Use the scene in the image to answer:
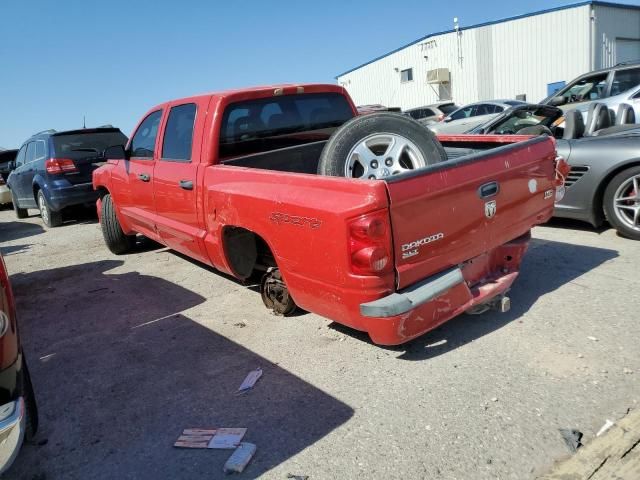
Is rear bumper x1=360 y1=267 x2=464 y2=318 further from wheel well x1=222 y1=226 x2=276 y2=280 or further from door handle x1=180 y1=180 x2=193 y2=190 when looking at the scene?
door handle x1=180 y1=180 x2=193 y2=190

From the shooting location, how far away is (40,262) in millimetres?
7105

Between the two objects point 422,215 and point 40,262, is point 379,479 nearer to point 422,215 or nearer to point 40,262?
point 422,215

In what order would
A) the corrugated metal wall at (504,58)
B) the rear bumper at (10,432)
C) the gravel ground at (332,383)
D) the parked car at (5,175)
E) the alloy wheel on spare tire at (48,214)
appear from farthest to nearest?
1. the corrugated metal wall at (504,58)
2. the parked car at (5,175)
3. the alloy wheel on spare tire at (48,214)
4. the gravel ground at (332,383)
5. the rear bumper at (10,432)

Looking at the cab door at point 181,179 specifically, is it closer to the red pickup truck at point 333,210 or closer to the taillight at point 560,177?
the red pickup truck at point 333,210

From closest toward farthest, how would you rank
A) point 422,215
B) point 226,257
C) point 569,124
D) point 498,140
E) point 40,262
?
1. point 422,215
2. point 226,257
3. point 498,140
4. point 569,124
5. point 40,262

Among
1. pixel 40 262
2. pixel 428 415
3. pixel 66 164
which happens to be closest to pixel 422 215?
pixel 428 415

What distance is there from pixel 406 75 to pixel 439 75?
3789mm

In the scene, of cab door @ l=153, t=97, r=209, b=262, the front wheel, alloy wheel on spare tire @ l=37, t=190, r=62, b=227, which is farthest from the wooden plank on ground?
alloy wheel on spare tire @ l=37, t=190, r=62, b=227

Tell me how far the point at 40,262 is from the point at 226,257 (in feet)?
14.5

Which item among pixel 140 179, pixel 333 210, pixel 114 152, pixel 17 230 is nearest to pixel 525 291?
pixel 333 210

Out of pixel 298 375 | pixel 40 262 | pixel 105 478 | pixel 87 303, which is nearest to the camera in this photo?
pixel 105 478

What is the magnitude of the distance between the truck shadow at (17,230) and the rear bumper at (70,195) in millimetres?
932

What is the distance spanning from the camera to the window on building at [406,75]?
29438 mm

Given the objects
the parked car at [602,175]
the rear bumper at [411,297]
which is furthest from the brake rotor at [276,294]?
the parked car at [602,175]
